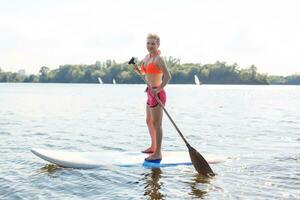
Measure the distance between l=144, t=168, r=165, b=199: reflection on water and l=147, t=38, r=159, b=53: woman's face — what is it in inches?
85.3

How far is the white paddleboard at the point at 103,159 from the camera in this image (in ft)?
27.3

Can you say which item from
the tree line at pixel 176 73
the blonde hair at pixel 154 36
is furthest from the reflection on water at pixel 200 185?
the tree line at pixel 176 73

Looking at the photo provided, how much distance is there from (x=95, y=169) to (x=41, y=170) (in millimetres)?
1010

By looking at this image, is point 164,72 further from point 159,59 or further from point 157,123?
point 157,123

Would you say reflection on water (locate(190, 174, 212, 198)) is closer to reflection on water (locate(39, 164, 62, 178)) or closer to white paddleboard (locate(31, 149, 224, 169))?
white paddleboard (locate(31, 149, 224, 169))

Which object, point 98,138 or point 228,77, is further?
point 228,77

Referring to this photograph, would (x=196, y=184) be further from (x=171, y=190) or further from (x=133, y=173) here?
(x=133, y=173)

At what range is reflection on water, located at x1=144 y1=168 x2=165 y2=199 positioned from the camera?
22.1 ft

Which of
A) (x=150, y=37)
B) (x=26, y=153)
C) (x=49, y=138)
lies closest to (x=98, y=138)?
(x=49, y=138)

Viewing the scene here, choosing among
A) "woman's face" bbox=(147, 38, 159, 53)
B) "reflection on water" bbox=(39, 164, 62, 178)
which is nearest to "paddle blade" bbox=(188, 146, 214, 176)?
"woman's face" bbox=(147, 38, 159, 53)

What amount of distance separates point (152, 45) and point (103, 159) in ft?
7.91

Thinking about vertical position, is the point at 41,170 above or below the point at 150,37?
below

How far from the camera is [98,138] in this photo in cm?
1376

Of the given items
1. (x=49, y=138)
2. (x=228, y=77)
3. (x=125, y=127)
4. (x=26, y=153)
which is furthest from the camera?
(x=228, y=77)
